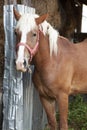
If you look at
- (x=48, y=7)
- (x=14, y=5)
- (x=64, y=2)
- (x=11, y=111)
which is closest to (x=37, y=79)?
(x=11, y=111)

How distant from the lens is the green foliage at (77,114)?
504cm

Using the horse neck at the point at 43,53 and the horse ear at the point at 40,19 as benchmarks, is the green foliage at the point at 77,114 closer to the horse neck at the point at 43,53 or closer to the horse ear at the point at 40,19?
the horse neck at the point at 43,53

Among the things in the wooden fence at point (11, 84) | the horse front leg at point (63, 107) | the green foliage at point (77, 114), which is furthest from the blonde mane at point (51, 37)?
the green foliage at point (77, 114)

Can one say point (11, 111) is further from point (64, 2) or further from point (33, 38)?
point (64, 2)

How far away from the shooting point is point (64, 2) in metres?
6.09

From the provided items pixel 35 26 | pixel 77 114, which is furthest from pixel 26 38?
pixel 77 114

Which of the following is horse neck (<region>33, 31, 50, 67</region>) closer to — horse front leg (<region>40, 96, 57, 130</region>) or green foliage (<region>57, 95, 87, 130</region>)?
horse front leg (<region>40, 96, 57, 130</region>)

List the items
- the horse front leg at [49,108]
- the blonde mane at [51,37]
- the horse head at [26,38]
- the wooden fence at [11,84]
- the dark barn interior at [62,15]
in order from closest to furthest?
1. the horse head at [26,38]
2. the blonde mane at [51,37]
3. the wooden fence at [11,84]
4. the horse front leg at [49,108]
5. the dark barn interior at [62,15]

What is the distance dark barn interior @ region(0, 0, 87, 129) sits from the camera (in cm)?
445

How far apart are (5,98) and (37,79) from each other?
1.42ft

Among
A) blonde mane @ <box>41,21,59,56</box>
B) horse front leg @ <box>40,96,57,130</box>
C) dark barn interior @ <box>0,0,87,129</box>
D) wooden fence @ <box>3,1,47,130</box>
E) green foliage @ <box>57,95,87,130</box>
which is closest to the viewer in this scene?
blonde mane @ <box>41,21,59,56</box>

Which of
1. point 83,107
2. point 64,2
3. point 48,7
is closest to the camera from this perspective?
point 48,7

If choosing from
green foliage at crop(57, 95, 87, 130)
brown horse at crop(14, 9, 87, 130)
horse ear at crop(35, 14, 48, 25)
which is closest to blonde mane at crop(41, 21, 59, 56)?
brown horse at crop(14, 9, 87, 130)

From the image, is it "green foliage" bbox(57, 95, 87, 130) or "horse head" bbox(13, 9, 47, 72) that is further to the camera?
"green foliage" bbox(57, 95, 87, 130)
